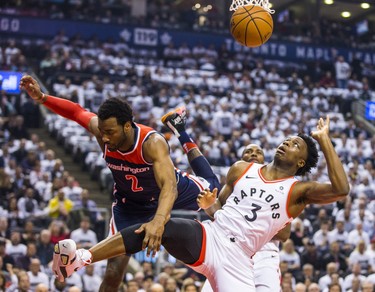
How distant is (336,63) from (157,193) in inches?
895

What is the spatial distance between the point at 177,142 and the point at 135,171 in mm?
11960

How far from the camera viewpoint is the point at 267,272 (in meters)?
7.93

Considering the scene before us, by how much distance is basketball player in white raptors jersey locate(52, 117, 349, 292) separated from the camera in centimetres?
655

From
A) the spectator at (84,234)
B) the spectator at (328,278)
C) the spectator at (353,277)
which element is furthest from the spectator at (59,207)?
the spectator at (353,277)

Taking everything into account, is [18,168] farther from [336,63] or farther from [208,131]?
[336,63]

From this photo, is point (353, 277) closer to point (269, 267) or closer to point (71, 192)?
point (71, 192)

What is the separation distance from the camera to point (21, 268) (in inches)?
499

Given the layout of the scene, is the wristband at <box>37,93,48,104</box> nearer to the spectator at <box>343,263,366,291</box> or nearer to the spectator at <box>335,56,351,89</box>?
the spectator at <box>343,263,366,291</box>

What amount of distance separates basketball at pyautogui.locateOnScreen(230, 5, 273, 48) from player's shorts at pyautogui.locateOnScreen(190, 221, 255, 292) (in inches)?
111

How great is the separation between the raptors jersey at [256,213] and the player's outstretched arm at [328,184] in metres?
0.19

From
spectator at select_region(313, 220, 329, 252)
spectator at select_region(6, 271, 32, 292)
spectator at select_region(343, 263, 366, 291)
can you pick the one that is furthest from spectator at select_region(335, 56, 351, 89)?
spectator at select_region(6, 271, 32, 292)

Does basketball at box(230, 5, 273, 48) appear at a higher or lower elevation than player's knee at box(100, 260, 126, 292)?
higher

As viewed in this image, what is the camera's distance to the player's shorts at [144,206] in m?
7.70

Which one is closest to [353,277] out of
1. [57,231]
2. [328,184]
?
[57,231]
